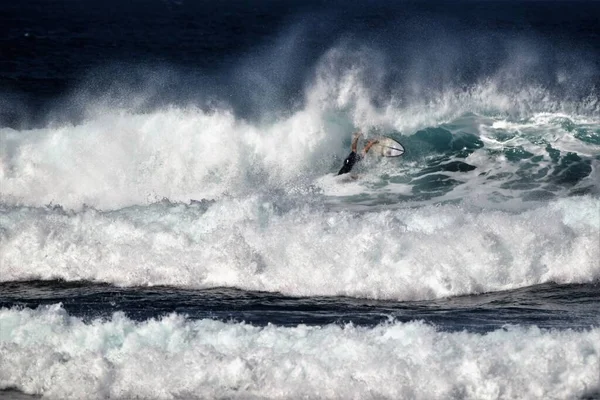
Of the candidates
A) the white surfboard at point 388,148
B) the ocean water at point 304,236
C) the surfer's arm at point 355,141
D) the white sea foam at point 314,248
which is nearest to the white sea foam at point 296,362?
the ocean water at point 304,236

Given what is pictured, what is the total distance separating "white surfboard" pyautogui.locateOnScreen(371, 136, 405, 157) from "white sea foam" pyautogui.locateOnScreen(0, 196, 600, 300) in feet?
13.3

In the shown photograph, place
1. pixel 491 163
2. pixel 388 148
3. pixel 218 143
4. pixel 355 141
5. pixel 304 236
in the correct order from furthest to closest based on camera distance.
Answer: pixel 218 143 → pixel 355 141 → pixel 388 148 → pixel 491 163 → pixel 304 236

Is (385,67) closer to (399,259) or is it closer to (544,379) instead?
(399,259)

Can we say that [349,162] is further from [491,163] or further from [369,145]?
[491,163]

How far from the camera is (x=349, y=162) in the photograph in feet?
64.2

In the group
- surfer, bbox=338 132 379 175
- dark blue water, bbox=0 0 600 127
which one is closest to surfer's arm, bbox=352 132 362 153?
surfer, bbox=338 132 379 175

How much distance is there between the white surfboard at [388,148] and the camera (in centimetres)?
1977

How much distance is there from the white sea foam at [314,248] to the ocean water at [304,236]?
1.3 inches

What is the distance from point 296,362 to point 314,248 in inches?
169

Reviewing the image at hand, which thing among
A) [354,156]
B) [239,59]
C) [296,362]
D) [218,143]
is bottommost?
[296,362]

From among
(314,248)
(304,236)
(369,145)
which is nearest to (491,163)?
(369,145)

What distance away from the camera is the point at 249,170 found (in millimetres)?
20438

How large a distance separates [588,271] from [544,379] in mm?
4561

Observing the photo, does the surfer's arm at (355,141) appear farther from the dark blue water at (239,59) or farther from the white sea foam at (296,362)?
the white sea foam at (296,362)
